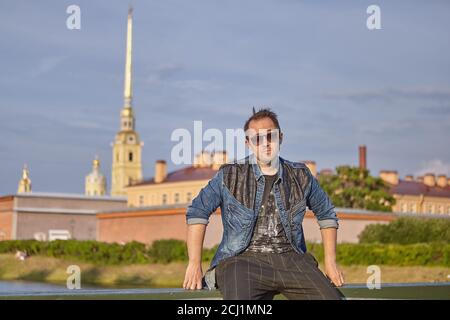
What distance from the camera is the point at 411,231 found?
44.9 meters

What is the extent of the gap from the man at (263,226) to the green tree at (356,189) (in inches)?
2356

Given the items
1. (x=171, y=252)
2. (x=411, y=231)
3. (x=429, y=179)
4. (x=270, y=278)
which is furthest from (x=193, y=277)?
(x=429, y=179)

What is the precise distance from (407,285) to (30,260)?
44.1m

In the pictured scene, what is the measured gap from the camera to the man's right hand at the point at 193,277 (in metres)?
5.19

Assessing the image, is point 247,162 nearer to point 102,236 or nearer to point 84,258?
point 84,258

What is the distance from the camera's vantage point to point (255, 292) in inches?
201

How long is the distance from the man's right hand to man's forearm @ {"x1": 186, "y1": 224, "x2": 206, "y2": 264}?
3cm

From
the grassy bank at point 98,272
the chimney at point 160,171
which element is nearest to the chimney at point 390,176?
the chimney at point 160,171

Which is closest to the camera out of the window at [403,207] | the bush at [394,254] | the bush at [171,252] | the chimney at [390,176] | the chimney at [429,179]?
the bush at [394,254]

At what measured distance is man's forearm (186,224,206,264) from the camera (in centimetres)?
515

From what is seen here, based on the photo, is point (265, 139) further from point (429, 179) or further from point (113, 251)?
point (429, 179)

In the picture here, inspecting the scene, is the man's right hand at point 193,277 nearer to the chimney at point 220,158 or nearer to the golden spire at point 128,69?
the chimney at point 220,158

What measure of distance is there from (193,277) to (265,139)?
2.98 ft
